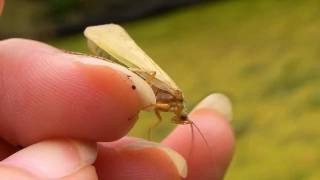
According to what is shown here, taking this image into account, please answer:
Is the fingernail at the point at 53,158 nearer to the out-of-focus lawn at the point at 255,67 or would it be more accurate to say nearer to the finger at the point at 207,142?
the finger at the point at 207,142

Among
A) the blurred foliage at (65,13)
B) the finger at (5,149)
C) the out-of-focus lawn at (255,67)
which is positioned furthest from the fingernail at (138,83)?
the blurred foliage at (65,13)

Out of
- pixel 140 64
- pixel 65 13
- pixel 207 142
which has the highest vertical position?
pixel 140 64

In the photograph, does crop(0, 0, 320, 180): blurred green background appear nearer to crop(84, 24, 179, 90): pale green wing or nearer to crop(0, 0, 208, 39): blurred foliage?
crop(0, 0, 208, 39): blurred foliage

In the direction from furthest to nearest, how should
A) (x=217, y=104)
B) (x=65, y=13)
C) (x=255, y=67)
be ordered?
(x=65, y=13) → (x=255, y=67) → (x=217, y=104)

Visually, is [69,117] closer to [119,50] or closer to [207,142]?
[119,50]

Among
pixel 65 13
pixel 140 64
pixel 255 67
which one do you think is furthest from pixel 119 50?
pixel 65 13

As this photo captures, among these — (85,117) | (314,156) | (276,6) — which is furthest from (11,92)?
(276,6)
